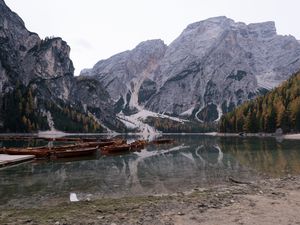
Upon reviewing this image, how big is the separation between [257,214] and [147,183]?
15.1 m

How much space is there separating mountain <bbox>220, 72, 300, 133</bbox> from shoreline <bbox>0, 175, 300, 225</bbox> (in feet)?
448

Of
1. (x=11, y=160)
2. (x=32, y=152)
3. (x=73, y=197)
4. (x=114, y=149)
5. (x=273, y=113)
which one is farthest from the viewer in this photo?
(x=273, y=113)

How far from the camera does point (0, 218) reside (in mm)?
18172

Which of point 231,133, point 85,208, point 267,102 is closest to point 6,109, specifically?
point 231,133

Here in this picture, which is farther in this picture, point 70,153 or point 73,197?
point 70,153

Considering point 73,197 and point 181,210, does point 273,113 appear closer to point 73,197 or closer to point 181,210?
point 73,197

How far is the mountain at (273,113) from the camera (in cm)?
15150

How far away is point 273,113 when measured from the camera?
521 ft

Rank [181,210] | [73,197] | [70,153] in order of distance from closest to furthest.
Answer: [181,210] → [73,197] → [70,153]

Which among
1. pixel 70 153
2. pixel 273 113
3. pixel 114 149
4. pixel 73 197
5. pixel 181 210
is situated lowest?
pixel 73 197

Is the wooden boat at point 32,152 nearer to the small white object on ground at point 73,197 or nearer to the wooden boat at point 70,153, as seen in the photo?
the wooden boat at point 70,153

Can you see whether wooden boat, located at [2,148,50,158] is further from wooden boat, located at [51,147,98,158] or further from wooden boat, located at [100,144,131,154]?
wooden boat, located at [100,144,131,154]

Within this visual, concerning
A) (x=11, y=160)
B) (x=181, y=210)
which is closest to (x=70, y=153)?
(x=11, y=160)

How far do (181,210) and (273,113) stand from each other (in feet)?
492
